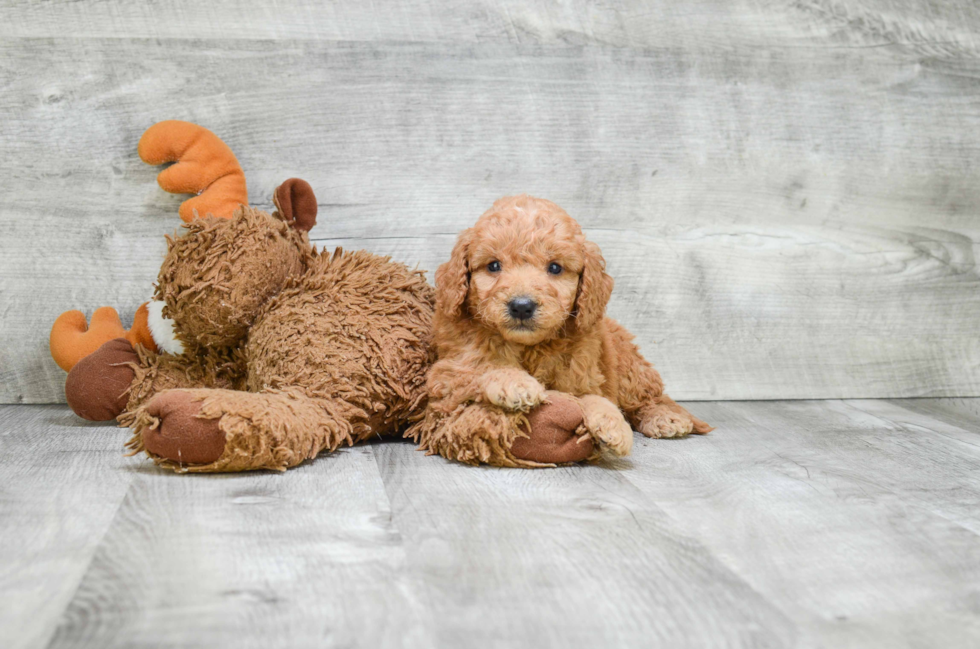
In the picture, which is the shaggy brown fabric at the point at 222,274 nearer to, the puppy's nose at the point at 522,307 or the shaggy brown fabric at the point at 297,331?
the shaggy brown fabric at the point at 297,331

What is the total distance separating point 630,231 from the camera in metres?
1.93

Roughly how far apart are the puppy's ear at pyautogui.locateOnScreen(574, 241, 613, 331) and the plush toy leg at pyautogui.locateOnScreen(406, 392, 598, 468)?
136 mm

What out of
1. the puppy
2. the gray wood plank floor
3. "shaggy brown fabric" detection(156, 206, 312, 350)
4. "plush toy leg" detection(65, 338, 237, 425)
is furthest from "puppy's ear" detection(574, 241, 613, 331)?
"plush toy leg" detection(65, 338, 237, 425)

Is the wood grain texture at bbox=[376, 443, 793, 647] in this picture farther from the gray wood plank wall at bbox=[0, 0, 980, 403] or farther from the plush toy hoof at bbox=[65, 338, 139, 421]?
the gray wood plank wall at bbox=[0, 0, 980, 403]

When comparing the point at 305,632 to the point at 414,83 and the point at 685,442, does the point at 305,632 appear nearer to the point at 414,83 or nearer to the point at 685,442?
the point at 685,442

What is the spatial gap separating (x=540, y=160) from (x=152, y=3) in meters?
0.89

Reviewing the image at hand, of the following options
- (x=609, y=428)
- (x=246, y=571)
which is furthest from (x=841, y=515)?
(x=246, y=571)

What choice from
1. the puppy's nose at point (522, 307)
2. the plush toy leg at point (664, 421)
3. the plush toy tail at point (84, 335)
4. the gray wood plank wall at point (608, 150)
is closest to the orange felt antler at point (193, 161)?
the gray wood plank wall at point (608, 150)

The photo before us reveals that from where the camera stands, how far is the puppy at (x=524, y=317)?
1295 millimetres

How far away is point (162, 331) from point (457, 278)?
64cm

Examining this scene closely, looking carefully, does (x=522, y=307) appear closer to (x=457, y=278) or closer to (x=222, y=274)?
(x=457, y=278)

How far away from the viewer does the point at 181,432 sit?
1.16 m

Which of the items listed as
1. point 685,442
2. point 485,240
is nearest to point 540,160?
point 485,240

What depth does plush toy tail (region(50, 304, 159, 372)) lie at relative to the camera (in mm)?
1649
